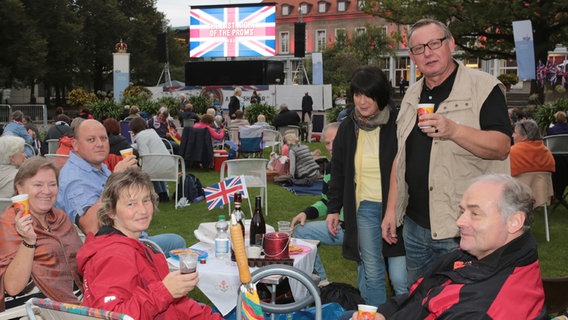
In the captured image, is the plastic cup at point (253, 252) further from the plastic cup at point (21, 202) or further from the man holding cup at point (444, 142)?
the plastic cup at point (21, 202)

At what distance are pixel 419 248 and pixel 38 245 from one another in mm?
1988

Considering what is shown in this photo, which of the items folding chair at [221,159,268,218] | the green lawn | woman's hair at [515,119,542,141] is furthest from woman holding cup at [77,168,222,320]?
woman's hair at [515,119,542,141]

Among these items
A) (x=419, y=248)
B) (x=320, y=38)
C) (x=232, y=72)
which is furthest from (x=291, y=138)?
(x=320, y=38)

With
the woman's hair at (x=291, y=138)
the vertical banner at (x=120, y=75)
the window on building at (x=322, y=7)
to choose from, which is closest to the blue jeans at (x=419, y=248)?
the woman's hair at (x=291, y=138)

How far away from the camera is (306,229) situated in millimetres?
4660

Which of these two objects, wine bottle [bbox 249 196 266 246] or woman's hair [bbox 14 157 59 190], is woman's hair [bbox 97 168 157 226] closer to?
woman's hair [bbox 14 157 59 190]

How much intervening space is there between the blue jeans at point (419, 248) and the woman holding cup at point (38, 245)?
1.77m

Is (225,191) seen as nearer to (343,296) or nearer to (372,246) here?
(343,296)

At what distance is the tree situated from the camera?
2209 cm

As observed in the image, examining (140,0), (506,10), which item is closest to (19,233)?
(506,10)

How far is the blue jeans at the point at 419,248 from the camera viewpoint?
3.12 m

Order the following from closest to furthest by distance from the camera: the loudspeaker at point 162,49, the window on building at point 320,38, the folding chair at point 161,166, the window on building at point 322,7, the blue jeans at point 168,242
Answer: the blue jeans at point 168,242
the folding chair at point 161,166
the loudspeaker at point 162,49
the window on building at point 322,7
the window on building at point 320,38

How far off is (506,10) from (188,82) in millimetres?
15672

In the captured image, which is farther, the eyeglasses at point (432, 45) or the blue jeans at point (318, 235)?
the blue jeans at point (318, 235)
